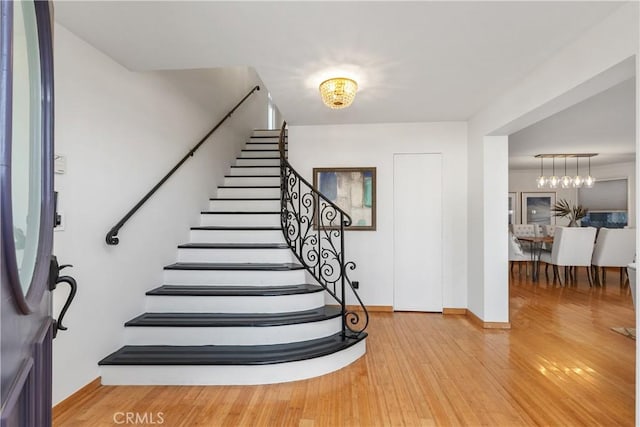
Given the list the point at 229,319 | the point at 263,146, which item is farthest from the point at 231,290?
the point at 263,146

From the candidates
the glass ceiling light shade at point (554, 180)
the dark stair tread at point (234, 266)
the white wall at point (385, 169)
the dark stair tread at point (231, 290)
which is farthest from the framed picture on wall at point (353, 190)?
the glass ceiling light shade at point (554, 180)

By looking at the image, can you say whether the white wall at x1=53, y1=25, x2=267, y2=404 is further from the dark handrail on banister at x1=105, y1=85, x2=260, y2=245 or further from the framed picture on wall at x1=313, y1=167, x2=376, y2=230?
the framed picture on wall at x1=313, y1=167, x2=376, y2=230

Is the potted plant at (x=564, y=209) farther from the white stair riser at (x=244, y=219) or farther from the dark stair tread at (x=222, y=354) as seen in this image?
the dark stair tread at (x=222, y=354)

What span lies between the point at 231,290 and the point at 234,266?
0.31 meters

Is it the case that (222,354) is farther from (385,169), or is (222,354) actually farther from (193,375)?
(385,169)

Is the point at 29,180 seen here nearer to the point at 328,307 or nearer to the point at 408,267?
the point at 328,307

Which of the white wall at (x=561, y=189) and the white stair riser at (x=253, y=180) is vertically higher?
the white wall at (x=561, y=189)

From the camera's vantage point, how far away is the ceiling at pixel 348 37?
1683 mm

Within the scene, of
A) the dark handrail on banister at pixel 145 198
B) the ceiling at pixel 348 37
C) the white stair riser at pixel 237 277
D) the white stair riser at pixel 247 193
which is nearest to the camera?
the ceiling at pixel 348 37

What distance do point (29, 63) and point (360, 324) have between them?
3.23m

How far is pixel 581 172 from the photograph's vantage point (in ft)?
25.6

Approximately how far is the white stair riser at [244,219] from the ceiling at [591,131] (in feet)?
11.8

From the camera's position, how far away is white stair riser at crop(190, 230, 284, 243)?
11.0 ft

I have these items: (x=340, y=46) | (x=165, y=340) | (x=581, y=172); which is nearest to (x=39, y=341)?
(x=165, y=340)
